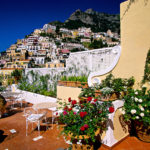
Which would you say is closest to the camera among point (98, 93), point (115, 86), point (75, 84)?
point (98, 93)

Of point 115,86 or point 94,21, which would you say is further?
point 94,21

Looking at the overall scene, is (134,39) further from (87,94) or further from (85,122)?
(85,122)

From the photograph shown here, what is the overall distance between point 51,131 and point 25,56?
2580 inches

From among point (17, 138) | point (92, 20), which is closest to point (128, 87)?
point (17, 138)

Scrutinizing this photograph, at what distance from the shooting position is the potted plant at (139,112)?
3.57m

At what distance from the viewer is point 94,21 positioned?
123m

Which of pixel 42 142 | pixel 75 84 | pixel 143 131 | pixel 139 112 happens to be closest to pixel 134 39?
pixel 139 112

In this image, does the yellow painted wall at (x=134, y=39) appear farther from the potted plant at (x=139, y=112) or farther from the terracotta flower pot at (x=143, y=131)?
the terracotta flower pot at (x=143, y=131)

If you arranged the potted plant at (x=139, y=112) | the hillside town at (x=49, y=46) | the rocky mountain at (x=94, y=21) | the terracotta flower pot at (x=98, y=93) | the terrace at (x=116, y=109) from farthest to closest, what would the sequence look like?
the rocky mountain at (x=94, y=21) → the hillside town at (x=49, y=46) → the terracotta flower pot at (x=98, y=93) → the potted plant at (x=139, y=112) → the terrace at (x=116, y=109)

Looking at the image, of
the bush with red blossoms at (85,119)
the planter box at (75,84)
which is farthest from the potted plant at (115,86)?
the planter box at (75,84)

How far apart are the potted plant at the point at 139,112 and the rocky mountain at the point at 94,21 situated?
382 ft

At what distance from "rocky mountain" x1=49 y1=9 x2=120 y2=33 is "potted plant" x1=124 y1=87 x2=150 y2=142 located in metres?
116

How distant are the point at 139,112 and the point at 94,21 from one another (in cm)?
13017

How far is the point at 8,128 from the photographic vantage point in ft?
17.1
